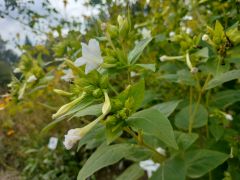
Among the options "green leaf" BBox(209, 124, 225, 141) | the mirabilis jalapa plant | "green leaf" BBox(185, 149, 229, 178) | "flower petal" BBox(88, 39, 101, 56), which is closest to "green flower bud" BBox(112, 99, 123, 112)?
the mirabilis jalapa plant

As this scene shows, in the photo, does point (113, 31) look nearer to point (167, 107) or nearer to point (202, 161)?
point (167, 107)

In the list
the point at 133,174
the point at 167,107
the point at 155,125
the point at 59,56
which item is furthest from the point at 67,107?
the point at 59,56

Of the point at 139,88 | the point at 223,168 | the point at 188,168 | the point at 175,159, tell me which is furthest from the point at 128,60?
the point at 223,168

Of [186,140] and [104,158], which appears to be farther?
[186,140]

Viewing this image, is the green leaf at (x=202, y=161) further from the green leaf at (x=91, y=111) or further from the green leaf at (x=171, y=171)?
the green leaf at (x=91, y=111)

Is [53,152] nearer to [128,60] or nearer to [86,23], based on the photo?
[86,23]

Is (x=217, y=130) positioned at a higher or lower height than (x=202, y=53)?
lower

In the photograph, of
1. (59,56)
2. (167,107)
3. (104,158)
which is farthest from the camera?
(59,56)
